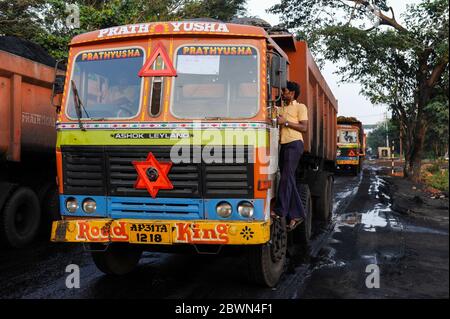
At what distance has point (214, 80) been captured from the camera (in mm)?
4777

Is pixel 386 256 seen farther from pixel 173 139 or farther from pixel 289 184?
pixel 173 139

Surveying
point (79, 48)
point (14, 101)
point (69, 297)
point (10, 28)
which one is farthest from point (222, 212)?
point (10, 28)

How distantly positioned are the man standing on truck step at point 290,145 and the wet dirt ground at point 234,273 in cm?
85

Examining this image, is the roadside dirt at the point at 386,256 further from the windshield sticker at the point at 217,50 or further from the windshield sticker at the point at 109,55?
the windshield sticker at the point at 109,55

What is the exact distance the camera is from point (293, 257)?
22.0ft

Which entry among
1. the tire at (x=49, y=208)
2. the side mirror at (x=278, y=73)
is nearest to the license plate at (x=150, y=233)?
the side mirror at (x=278, y=73)

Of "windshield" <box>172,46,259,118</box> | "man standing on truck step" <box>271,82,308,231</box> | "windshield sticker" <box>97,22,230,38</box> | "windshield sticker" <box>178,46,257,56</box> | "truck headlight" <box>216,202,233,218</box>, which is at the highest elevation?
"windshield sticker" <box>97,22,230,38</box>

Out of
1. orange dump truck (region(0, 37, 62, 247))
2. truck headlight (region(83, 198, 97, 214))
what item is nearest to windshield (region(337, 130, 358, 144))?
orange dump truck (region(0, 37, 62, 247))

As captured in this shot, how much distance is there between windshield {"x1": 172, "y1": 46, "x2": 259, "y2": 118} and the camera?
471 cm

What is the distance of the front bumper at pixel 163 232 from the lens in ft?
14.6

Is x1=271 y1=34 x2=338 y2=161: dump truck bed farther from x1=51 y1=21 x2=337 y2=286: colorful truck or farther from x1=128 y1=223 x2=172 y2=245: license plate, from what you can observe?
x1=128 y1=223 x2=172 y2=245: license plate

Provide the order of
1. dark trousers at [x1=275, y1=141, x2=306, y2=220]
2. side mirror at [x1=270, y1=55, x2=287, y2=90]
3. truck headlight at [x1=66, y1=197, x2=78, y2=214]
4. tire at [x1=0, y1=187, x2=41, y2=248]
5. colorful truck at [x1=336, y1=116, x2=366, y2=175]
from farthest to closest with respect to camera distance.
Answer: colorful truck at [x1=336, y1=116, x2=366, y2=175], tire at [x1=0, y1=187, x2=41, y2=248], dark trousers at [x1=275, y1=141, x2=306, y2=220], truck headlight at [x1=66, y1=197, x2=78, y2=214], side mirror at [x1=270, y1=55, x2=287, y2=90]

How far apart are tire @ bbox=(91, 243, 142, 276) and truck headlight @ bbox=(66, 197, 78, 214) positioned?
0.68 metres

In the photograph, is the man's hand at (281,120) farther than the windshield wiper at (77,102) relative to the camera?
Yes
